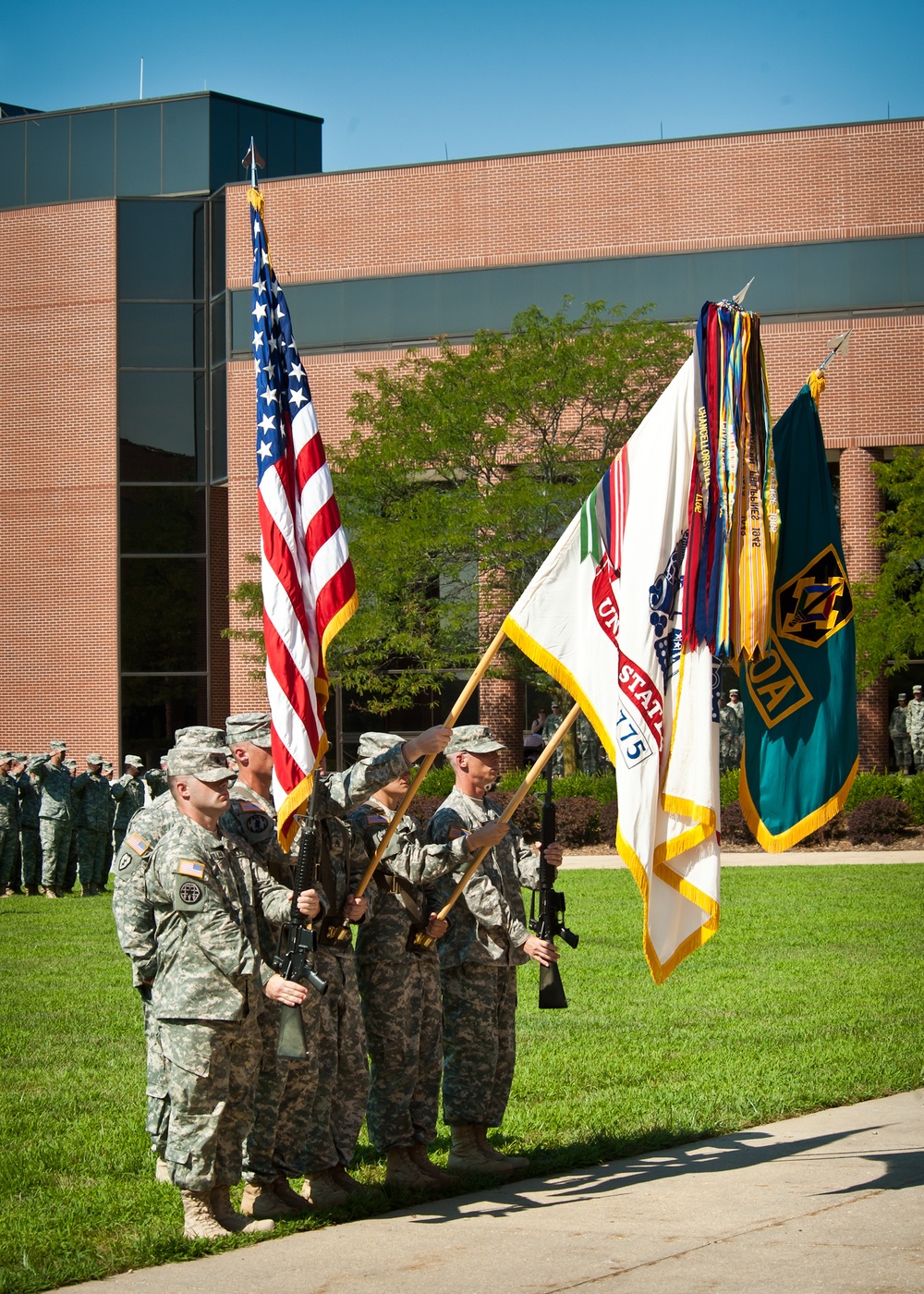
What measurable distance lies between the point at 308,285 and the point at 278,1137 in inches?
1279

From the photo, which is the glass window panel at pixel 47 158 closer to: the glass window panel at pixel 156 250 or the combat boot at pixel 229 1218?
the glass window panel at pixel 156 250

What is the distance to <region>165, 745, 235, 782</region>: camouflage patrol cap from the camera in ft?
20.4

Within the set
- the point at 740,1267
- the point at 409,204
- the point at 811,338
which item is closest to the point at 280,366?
the point at 740,1267

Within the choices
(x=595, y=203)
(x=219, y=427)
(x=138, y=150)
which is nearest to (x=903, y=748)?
(x=595, y=203)

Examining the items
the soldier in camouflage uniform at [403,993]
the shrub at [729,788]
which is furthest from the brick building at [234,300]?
the soldier in camouflage uniform at [403,993]

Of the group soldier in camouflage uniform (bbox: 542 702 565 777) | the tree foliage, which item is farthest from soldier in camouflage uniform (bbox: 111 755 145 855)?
soldier in camouflage uniform (bbox: 542 702 565 777)

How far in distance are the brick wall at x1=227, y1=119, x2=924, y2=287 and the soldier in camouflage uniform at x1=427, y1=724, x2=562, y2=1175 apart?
1151 inches

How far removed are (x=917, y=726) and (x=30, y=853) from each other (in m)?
19.7

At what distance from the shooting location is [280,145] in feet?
140

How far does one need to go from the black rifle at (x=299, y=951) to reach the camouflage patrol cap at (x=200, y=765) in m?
0.41

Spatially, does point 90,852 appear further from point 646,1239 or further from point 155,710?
point 155,710

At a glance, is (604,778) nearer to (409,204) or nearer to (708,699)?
(409,204)

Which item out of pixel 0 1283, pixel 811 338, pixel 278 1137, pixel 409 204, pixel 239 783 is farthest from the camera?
pixel 409 204

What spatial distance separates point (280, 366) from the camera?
23.2 feet
